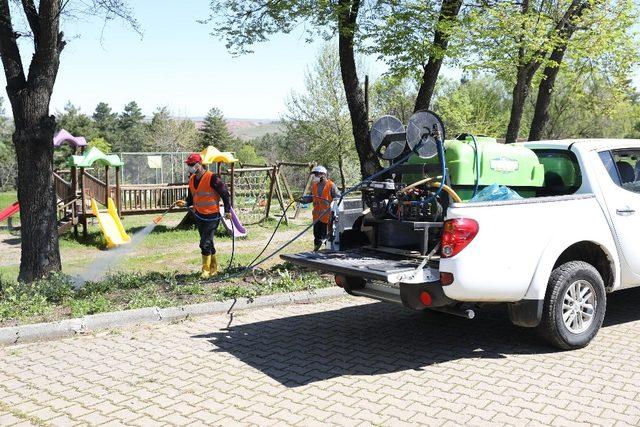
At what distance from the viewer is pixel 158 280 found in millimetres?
7820

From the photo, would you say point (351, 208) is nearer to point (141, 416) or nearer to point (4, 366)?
point (141, 416)

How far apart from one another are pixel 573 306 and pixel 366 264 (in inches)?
74.1

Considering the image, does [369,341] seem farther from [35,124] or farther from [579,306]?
[35,124]

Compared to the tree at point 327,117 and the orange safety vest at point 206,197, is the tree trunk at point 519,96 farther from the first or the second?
the tree at point 327,117

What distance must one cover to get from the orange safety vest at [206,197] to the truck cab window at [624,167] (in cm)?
522

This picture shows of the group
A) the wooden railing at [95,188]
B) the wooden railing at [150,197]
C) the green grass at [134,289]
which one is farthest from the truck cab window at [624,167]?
the wooden railing at [95,188]

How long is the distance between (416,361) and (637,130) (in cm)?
4860

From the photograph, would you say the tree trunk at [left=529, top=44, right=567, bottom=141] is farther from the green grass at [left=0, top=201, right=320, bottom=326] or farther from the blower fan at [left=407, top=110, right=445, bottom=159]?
the blower fan at [left=407, top=110, right=445, bottom=159]

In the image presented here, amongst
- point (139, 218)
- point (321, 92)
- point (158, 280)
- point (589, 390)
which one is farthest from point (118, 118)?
point (589, 390)

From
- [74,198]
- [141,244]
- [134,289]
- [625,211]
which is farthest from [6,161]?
[625,211]

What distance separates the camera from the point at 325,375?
4.84 metres

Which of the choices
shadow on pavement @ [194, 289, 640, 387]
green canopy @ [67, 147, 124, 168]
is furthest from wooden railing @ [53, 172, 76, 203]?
shadow on pavement @ [194, 289, 640, 387]

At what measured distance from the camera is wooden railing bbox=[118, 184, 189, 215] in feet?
57.6

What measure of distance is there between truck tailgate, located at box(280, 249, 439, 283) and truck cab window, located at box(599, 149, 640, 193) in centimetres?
228
